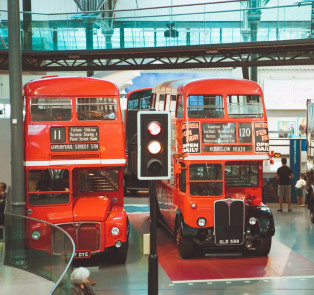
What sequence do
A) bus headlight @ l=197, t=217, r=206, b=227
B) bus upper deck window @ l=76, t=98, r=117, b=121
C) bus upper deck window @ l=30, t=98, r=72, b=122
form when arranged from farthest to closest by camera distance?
bus headlight @ l=197, t=217, r=206, b=227 → bus upper deck window @ l=76, t=98, r=117, b=121 → bus upper deck window @ l=30, t=98, r=72, b=122

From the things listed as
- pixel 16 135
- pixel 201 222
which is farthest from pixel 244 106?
pixel 16 135

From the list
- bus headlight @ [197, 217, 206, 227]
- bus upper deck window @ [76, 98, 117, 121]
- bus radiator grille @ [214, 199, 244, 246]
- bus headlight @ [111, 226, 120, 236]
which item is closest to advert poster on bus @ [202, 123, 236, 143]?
bus radiator grille @ [214, 199, 244, 246]

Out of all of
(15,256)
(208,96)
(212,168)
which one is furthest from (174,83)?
(15,256)

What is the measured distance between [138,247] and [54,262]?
476 cm

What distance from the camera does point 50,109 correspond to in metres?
15.0

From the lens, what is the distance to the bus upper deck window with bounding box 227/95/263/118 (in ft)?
51.7

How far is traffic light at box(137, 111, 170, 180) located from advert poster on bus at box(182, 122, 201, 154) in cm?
596

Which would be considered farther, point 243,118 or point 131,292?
point 243,118

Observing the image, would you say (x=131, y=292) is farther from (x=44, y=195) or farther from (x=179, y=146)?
(x=179, y=146)

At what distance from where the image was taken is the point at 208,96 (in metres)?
15.7

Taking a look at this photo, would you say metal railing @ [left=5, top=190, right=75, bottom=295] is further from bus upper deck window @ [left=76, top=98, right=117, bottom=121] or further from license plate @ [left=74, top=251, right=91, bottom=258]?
bus upper deck window @ [left=76, top=98, right=117, bottom=121]

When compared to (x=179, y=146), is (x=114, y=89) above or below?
above

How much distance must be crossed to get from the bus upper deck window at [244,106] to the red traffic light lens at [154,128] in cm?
665

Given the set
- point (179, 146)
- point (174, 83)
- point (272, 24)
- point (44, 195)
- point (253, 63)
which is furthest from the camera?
point (253, 63)
